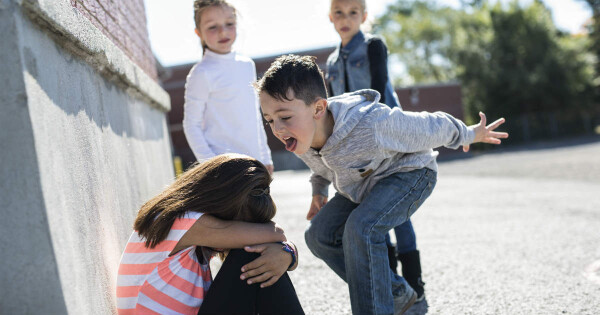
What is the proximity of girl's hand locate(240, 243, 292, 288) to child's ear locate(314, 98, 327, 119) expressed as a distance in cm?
72

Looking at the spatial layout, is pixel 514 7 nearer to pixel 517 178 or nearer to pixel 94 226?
pixel 517 178

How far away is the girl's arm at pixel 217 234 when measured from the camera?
225 centimetres

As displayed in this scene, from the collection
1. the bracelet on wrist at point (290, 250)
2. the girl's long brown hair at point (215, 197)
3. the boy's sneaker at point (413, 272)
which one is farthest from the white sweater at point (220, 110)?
the bracelet on wrist at point (290, 250)

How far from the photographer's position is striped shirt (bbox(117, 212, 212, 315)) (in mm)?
2236

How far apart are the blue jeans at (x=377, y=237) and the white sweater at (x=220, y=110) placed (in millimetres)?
1103

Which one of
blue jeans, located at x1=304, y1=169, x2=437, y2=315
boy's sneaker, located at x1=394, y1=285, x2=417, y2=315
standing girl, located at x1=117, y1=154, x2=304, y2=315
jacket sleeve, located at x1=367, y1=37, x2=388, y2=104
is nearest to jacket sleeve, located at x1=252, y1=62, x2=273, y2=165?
jacket sleeve, located at x1=367, y1=37, x2=388, y2=104

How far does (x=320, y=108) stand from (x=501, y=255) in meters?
2.61

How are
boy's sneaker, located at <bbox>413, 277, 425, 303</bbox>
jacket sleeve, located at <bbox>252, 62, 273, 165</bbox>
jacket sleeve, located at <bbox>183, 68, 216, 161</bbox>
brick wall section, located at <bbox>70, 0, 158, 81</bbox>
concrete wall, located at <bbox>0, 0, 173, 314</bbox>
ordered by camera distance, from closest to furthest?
concrete wall, located at <bbox>0, 0, 173, 314</bbox> < brick wall section, located at <bbox>70, 0, 158, 81</bbox> < boy's sneaker, located at <bbox>413, 277, 425, 303</bbox> < jacket sleeve, located at <bbox>183, 68, 216, 161</bbox> < jacket sleeve, located at <bbox>252, 62, 273, 165</bbox>

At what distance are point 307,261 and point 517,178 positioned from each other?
829 cm

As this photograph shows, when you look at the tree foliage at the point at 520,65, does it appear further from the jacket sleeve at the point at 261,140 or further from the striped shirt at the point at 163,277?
the striped shirt at the point at 163,277

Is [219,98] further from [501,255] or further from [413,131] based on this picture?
[501,255]

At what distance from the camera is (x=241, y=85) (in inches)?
150

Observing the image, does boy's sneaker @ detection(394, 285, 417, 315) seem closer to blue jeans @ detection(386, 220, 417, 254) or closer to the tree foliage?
blue jeans @ detection(386, 220, 417, 254)

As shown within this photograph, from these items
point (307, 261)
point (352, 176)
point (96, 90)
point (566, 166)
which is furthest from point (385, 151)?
point (566, 166)
